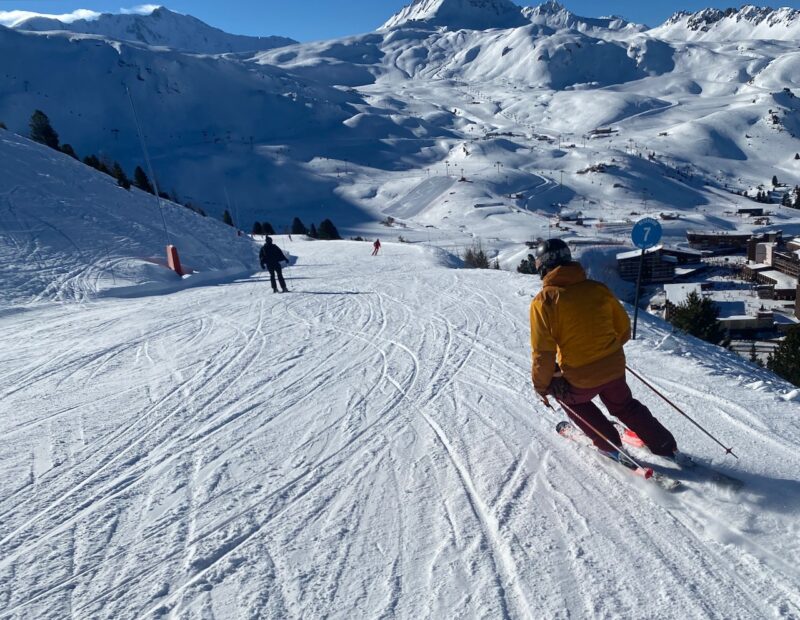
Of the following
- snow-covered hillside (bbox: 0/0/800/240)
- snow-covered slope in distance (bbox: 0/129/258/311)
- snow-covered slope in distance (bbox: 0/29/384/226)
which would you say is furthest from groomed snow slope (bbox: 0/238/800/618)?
snow-covered slope in distance (bbox: 0/29/384/226)

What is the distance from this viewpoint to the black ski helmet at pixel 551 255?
3.69 metres

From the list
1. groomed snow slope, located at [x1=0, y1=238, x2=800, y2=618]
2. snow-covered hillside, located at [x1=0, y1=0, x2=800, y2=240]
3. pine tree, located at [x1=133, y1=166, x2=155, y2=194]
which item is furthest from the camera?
snow-covered hillside, located at [x1=0, y1=0, x2=800, y2=240]

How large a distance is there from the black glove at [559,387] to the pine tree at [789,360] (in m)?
17.3

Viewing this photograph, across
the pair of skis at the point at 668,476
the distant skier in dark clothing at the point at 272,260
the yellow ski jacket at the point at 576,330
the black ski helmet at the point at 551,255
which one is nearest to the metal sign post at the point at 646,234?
the pair of skis at the point at 668,476

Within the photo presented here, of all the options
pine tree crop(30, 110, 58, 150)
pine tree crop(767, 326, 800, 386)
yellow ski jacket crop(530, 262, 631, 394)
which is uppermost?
pine tree crop(30, 110, 58, 150)

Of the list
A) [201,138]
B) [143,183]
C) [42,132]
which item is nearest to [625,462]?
[42,132]

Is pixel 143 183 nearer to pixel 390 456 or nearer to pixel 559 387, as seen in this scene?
pixel 390 456

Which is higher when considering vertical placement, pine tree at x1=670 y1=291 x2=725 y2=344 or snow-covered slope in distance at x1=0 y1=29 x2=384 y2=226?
snow-covered slope in distance at x1=0 y1=29 x2=384 y2=226

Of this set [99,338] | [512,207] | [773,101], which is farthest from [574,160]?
[99,338]

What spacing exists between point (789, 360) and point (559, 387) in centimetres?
1919

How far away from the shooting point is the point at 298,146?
164625 mm

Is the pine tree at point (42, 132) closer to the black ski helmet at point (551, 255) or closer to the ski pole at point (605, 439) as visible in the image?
the black ski helmet at point (551, 255)

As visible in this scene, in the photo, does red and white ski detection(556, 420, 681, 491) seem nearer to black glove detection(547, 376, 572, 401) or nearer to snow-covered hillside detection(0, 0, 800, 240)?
black glove detection(547, 376, 572, 401)

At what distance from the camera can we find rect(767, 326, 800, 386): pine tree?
17683 mm
